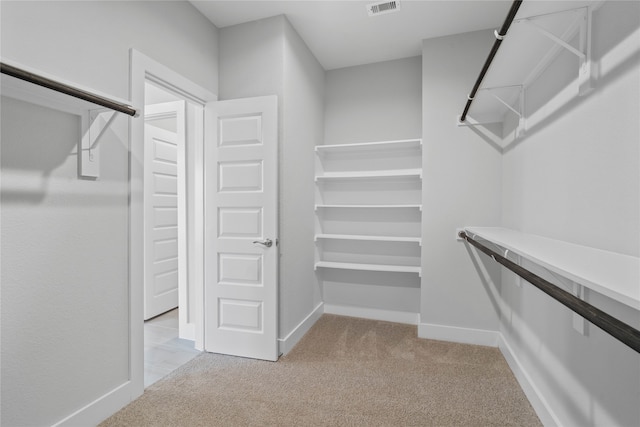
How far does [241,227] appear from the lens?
8.13 ft

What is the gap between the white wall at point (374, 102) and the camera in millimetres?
3219

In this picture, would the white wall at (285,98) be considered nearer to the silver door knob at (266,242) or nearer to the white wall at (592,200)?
the silver door knob at (266,242)

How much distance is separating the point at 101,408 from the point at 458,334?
2601 millimetres

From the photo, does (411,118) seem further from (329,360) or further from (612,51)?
(329,360)

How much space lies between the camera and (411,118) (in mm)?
3227

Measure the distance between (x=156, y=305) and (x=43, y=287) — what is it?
2.23 meters

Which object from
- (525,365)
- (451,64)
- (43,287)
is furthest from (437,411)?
(451,64)

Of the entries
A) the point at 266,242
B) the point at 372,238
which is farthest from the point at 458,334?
the point at 266,242

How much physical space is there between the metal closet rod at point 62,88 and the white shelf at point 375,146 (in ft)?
6.34

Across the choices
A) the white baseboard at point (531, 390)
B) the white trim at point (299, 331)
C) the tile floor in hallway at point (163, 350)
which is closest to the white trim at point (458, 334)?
the white baseboard at point (531, 390)

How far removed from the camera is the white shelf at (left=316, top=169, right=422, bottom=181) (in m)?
3.01

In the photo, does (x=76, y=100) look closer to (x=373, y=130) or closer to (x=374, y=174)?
(x=374, y=174)

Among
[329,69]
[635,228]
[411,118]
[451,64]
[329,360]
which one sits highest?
[329,69]

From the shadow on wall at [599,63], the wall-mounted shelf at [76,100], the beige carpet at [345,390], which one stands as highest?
the shadow on wall at [599,63]
